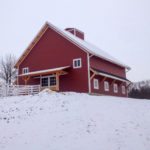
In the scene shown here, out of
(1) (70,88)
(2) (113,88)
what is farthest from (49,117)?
(2) (113,88)

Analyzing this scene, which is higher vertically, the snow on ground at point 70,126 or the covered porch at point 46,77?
the covered porch at point 46,77

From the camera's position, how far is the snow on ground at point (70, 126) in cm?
885

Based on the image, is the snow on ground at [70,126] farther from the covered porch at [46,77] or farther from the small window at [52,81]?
the small window at [52,81]

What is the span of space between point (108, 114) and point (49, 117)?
3.32 metres

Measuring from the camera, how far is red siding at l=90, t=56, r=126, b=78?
23.0 meters

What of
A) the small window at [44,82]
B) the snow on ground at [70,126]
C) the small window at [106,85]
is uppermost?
the small window at [44,82]

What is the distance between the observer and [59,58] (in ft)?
78.7

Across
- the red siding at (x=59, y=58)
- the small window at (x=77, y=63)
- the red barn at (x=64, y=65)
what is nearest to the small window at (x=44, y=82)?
the red barn at (x=64, y=65)

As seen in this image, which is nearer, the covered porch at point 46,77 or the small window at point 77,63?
the small window at point 77,63

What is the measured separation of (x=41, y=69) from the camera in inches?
992

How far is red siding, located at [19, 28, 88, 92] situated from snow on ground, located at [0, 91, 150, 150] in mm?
7186

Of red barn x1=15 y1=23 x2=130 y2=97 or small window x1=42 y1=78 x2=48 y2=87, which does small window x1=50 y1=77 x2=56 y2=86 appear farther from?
small window x1=42 y1=78 x2=48 y2=87

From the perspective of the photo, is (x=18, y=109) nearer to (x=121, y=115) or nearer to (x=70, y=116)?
(x=70, y=116)

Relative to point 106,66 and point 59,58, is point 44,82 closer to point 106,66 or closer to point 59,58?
point 59,58
